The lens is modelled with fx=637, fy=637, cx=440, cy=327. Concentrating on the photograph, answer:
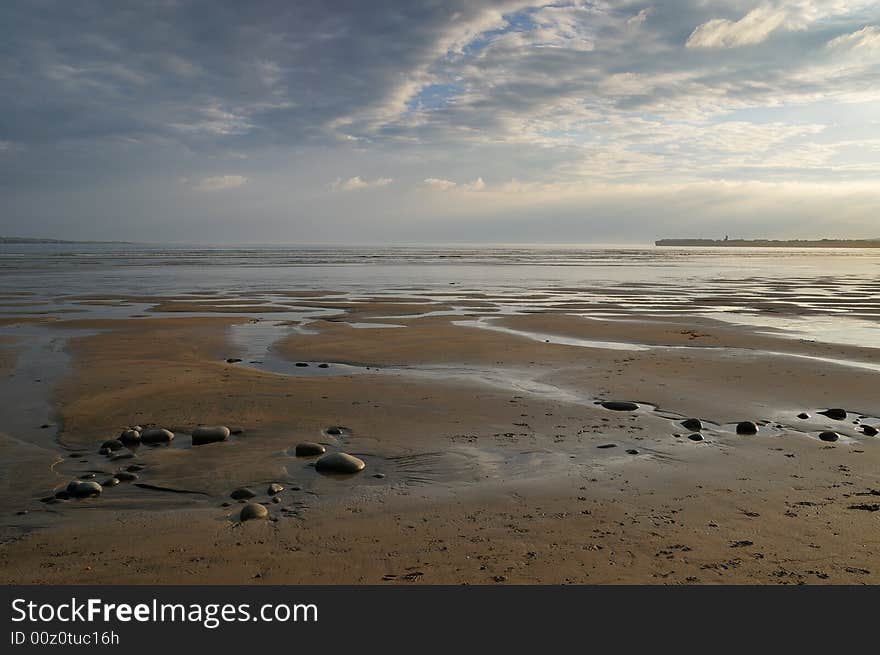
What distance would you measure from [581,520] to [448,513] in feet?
4.14

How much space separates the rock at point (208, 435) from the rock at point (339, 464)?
1.86 m

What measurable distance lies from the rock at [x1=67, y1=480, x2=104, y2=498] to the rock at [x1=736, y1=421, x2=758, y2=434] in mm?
8152

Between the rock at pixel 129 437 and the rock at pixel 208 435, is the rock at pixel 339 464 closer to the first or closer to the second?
the rock at pixel 208 435

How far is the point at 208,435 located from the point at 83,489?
2.10m

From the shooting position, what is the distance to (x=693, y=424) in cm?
934

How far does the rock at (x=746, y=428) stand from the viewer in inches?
354

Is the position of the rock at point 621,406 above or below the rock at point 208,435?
below

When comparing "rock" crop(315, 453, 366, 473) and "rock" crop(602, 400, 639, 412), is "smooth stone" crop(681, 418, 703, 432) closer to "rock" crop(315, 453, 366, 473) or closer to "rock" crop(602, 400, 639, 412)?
"rock" crop(602, 400, 639, 412)

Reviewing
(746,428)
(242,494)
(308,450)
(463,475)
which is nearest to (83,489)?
(242,494)

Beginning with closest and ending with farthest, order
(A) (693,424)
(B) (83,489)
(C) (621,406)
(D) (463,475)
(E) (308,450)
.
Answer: (B) (83,489) → (D) (463,475) → (E) (308,450) → (A) (693,424) → (C) (621,406)

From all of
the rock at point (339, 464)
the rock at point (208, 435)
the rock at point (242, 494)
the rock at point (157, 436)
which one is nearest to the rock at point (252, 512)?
the rock at point (242, 494)

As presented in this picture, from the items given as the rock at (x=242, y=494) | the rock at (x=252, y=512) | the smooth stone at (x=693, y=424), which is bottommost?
the smooth stone at (x=693, y=424)

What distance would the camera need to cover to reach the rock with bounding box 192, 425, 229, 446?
8.49 m

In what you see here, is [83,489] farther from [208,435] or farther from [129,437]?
[208,435]
